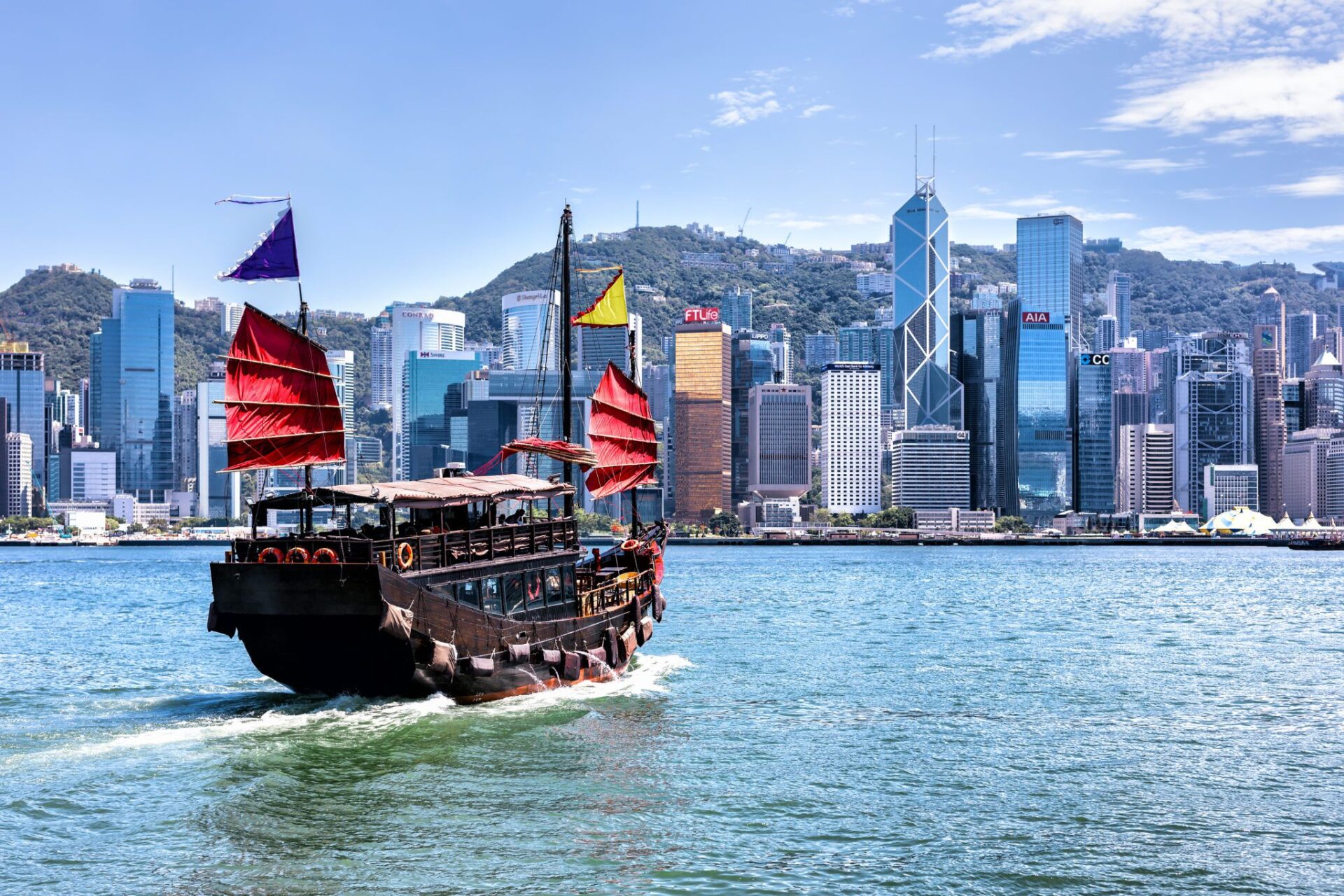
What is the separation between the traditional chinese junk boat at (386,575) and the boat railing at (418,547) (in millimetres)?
29

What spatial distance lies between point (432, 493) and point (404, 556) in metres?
1.67

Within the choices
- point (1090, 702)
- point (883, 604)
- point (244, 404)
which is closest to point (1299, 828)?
point (1090, 702)

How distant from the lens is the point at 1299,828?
1766 cm

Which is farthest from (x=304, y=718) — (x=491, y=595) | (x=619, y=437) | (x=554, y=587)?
(x=619, y=437)

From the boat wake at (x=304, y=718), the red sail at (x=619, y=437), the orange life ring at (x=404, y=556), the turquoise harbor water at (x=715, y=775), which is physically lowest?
the turquoise harbor water at (x=715, y=775)

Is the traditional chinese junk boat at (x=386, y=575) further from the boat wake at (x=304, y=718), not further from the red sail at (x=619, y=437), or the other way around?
the red sail at (x=619, y=437)

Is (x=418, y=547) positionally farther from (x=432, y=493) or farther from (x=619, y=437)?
(x=619, y=437)

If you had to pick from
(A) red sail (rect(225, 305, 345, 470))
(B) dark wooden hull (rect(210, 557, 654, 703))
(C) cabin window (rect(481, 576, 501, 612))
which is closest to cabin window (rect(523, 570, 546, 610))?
(C) cabin window (rect(481, 576, 501, 612))

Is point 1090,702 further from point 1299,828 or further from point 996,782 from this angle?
point 1299,828

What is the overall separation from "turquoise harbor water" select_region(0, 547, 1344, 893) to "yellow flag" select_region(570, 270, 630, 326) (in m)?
8.91

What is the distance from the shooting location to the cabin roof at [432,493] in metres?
23.5

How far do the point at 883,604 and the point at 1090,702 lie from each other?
101 ft

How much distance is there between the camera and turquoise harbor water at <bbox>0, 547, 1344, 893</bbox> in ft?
52.3

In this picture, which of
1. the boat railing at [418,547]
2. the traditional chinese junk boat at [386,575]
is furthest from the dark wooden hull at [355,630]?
the boat railing at [418,547]
